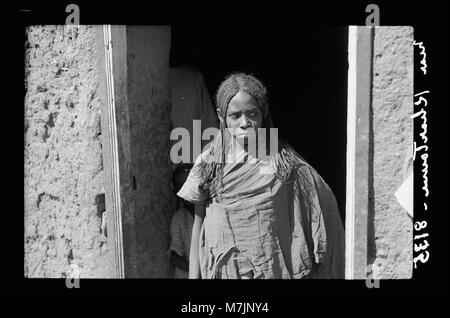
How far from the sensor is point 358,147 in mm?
3646

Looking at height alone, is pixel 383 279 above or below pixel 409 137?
below

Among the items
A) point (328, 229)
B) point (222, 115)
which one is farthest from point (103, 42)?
point (328, 229)

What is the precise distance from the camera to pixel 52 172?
386 centimetres

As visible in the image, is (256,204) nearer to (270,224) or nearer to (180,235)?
(270,224)

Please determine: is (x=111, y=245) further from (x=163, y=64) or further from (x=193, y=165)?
(x=163, y=64)

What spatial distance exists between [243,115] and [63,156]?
81 centimetres

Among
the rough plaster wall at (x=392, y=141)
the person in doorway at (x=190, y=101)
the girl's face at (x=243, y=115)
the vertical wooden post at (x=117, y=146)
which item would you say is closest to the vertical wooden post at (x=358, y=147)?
the rough plaster wall at (x=392, y=141)

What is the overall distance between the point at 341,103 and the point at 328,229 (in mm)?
552

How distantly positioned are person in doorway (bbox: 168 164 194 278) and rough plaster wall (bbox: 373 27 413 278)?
2.69 ft

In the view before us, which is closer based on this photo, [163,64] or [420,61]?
[420,61]

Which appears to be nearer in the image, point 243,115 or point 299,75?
point 243,115

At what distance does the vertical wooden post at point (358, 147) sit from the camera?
11.9 ft

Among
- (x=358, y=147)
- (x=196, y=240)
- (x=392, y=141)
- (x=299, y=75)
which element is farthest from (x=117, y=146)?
(x=392, y=141)

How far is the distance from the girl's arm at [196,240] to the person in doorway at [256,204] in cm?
2
